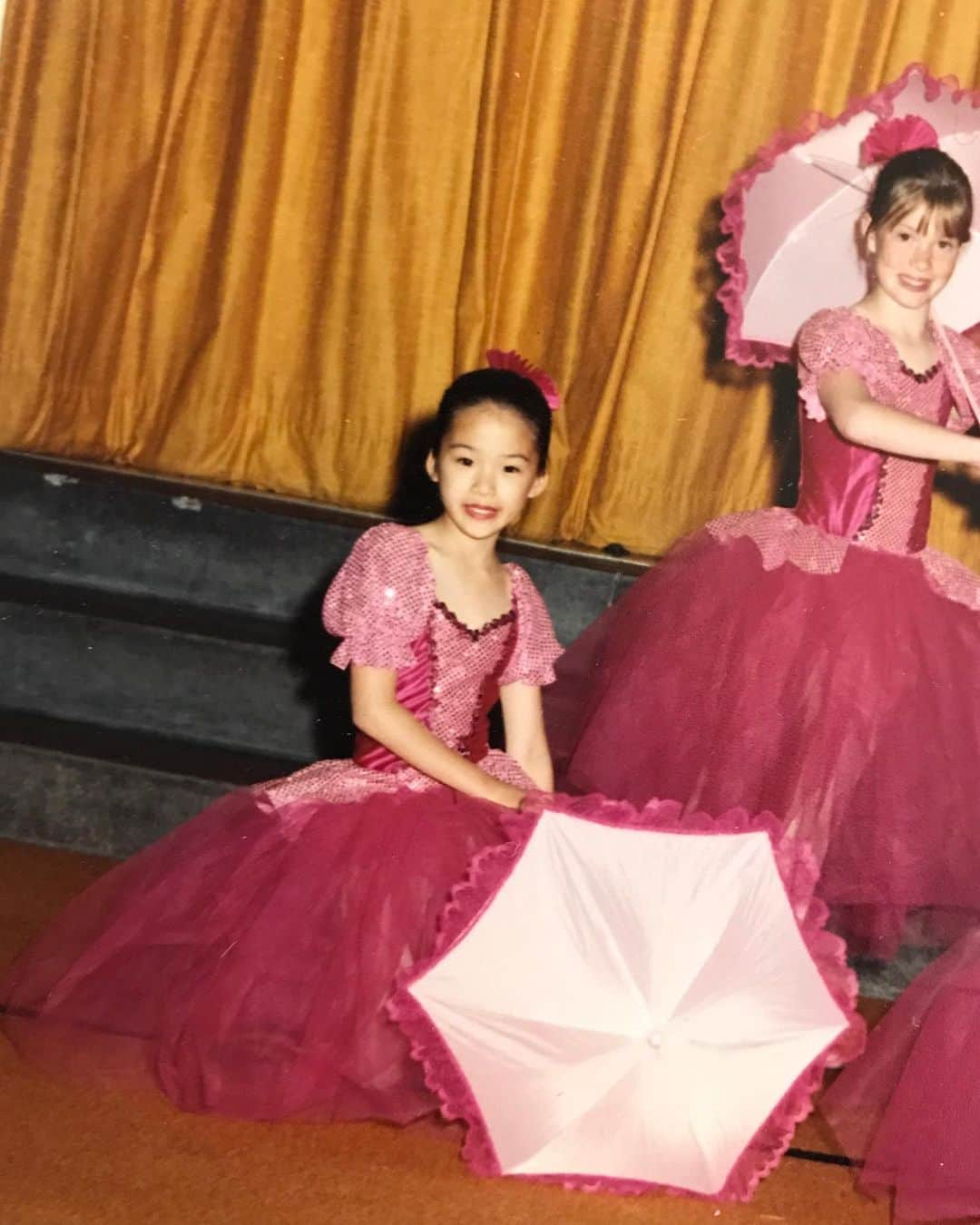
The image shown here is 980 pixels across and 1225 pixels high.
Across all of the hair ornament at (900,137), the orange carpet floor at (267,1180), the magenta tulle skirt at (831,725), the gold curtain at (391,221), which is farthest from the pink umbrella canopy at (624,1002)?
the gold curtain at (391,221)

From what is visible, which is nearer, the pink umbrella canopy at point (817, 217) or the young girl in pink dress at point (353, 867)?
the young girl in pink dress at point (353, 867)

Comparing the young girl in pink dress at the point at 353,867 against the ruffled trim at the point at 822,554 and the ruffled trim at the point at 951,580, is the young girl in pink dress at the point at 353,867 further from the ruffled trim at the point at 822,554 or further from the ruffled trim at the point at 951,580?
the ruffled trim at the point at 951,580

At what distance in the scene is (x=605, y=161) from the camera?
12.1 ft

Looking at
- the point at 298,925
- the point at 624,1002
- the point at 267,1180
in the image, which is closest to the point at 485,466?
the point at 298,925

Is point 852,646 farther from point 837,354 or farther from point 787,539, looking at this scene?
point 837,354

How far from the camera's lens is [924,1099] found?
1824 mm

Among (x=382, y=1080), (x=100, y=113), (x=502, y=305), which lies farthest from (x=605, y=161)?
(x=382, y=1080)

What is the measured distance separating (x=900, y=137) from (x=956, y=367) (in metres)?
0.37

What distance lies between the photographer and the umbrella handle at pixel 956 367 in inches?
91.6

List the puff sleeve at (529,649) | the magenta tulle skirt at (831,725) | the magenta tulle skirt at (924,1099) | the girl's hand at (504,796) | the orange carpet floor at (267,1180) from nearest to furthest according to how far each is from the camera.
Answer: the orange carpet floor at (267,1180), the magenta tulle skirt at (924,1099), the girl's hand at (504,796), the magenta tulle skirt at (831,725), the puff sleeve at (529,649)

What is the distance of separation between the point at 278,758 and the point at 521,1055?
4.23 feet

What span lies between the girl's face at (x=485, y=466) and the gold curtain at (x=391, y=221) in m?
1.64

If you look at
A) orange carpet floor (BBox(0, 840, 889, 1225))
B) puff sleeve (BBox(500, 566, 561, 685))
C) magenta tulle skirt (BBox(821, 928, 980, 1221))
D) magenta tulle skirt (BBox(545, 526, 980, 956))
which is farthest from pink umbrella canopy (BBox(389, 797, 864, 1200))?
puff sleeve (BBox(500, 566, 561, 685))

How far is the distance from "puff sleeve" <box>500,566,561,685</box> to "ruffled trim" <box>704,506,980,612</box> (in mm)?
348
